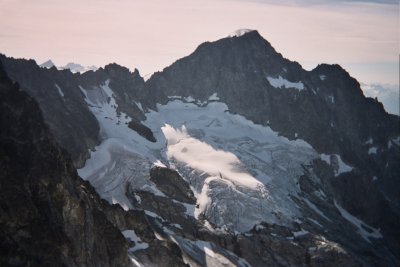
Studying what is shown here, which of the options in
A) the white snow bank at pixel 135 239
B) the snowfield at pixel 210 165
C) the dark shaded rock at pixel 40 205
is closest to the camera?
the dark shaded rock at pixel 40 205

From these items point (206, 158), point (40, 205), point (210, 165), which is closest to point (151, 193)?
point (210, 165)

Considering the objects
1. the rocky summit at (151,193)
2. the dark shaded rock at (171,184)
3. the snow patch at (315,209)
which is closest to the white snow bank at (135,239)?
the rocky summit at (151,193)

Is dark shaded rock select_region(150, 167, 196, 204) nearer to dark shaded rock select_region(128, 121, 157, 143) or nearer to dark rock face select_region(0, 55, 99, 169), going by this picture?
dark rock face select_region(0, 55, 99, 169)

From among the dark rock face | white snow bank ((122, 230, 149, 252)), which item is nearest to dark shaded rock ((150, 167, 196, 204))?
the dark rock face

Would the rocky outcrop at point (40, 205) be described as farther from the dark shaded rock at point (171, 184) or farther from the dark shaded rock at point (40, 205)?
the dark shaded rock at point (171, 184)

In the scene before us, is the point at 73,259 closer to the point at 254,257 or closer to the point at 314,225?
the point at 254,257

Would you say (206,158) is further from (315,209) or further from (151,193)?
(151,193)
